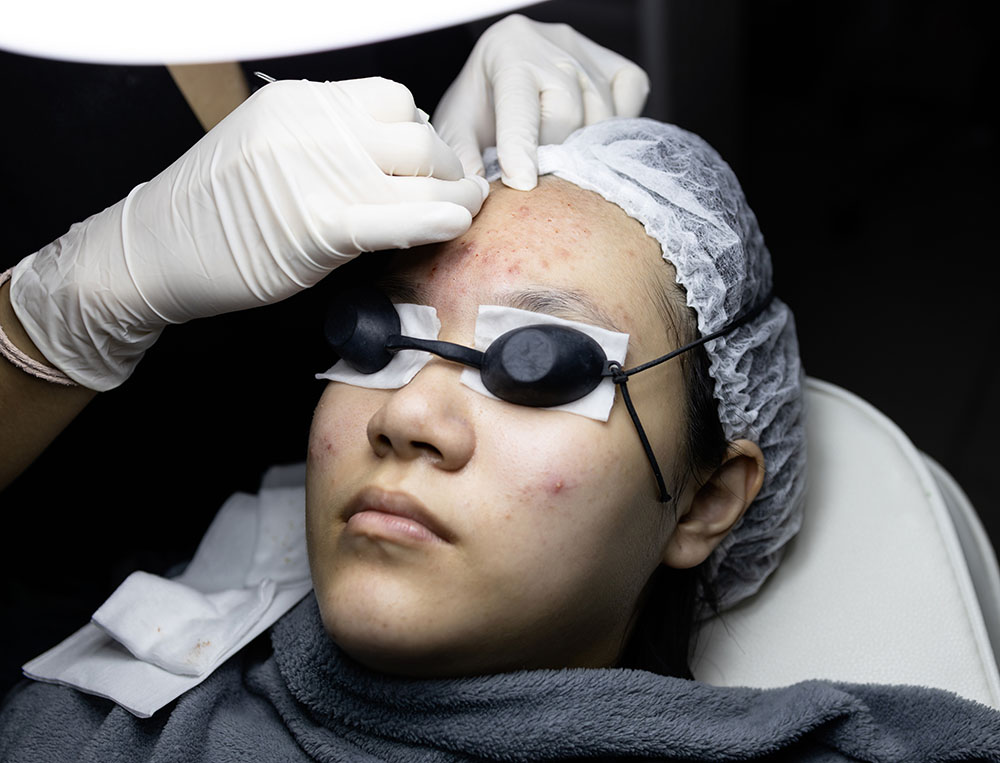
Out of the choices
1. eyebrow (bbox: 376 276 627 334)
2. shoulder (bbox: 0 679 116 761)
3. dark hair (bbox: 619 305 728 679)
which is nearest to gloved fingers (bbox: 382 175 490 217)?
eyebrow (bbox: 376 276 627 334)

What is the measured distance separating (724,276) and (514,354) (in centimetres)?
36

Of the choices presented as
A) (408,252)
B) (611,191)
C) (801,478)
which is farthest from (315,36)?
(801,478)

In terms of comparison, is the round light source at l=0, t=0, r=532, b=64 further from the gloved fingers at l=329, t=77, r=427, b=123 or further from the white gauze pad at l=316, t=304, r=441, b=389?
the white gauze pad at l=316, t=304, r=441, b=389

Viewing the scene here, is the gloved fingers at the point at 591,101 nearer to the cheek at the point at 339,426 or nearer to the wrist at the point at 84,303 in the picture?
the cheek at the point at 339,426

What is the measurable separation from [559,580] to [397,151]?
537 millimetres

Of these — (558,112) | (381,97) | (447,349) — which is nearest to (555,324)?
(447,349)

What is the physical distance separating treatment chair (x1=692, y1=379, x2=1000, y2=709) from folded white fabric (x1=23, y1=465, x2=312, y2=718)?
666 mm

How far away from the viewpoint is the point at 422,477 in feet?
3.40

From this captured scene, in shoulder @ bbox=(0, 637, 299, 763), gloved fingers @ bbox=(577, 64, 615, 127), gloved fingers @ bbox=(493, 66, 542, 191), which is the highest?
gloved fingers @ bbox=(493, 66, 542, 191)

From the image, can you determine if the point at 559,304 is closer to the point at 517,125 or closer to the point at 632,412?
the point at 632,412

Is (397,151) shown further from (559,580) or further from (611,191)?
(559,580)

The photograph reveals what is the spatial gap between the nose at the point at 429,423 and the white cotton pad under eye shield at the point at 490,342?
23 mm

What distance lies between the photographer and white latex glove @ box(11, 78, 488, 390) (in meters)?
1.07

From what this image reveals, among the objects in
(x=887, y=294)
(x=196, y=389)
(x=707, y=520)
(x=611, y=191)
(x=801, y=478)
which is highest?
(x=611, y=191)
